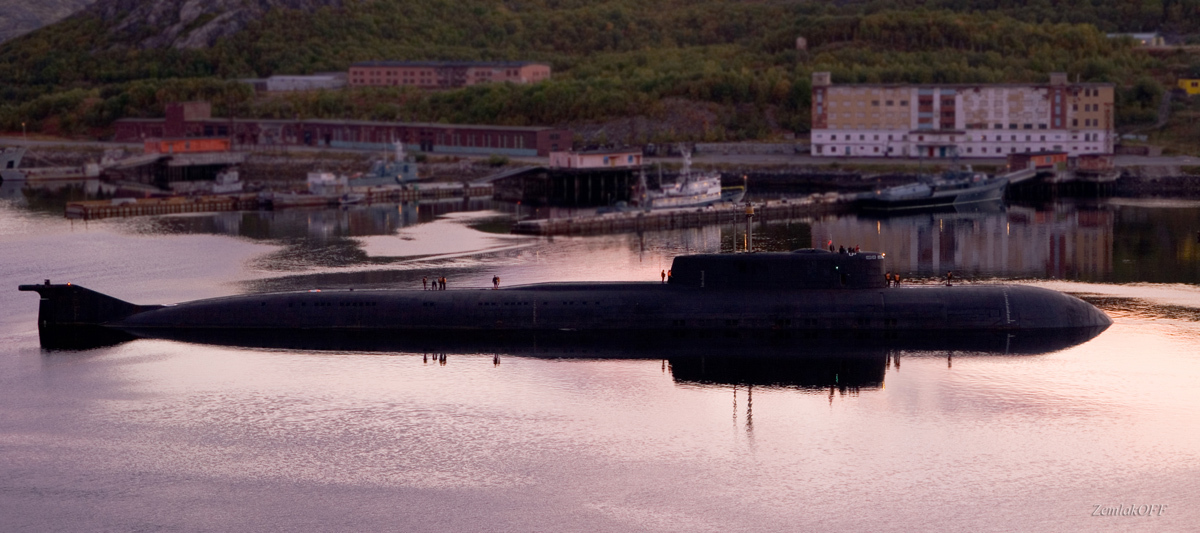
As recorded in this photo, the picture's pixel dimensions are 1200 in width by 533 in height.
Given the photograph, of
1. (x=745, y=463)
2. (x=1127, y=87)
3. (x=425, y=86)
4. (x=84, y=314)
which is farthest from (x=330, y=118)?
(x=745, y=463)

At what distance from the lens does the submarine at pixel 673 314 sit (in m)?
48.2

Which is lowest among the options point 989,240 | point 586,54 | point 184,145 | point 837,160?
point 989,240

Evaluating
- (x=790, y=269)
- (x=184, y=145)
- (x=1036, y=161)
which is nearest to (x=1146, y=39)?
(x=1036, y=161)

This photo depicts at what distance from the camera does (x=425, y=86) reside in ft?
523

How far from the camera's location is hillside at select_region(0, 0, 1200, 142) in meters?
135

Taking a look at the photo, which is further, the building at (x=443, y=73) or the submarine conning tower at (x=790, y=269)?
the building at (x=443, y=73)

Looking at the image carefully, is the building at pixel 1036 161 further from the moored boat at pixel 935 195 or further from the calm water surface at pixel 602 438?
the calm water surface at pixel 602 438

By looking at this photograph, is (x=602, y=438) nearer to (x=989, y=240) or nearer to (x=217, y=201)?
(x=989, y=240)

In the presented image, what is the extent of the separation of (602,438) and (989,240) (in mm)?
48364

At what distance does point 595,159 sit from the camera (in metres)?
111

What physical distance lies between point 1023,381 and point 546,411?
568 inches

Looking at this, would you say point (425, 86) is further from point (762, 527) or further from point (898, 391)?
point (762, 527)

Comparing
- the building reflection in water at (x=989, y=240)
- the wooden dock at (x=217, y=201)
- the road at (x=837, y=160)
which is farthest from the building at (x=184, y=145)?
the building reflection in water at (x=989, y=240)

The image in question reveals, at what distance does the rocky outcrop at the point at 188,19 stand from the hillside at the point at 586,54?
0.86 feet
